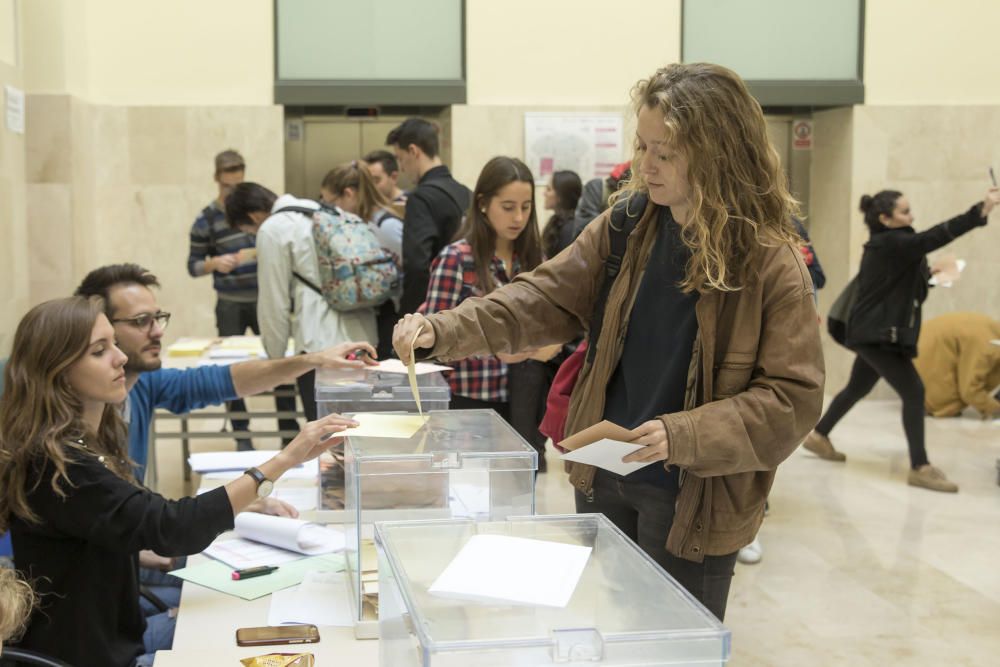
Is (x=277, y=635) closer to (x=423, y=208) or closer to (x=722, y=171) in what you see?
(x=722, y=171)

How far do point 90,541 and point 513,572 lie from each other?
1.31 m

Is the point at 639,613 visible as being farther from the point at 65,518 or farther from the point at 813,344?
the point at 65,518

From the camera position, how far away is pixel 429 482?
216 centimetres

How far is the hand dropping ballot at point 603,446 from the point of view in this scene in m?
1.91

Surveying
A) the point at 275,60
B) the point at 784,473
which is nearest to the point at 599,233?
the point at 784,473

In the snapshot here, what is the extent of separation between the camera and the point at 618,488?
2.26 meters

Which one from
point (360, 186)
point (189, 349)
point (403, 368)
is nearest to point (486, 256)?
point (403, 368)

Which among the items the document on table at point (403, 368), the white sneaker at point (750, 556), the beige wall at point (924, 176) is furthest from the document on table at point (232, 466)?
the beige wall at point (924, 176)

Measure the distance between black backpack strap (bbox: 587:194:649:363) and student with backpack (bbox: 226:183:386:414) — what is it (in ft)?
9.16

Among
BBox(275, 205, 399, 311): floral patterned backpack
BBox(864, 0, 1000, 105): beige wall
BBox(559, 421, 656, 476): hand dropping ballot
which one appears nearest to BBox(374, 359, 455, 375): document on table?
BBox(559, 421, 656, 476): hand dropping ballot

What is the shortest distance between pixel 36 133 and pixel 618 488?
22.0 ft

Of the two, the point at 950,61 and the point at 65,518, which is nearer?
the point at 65,518

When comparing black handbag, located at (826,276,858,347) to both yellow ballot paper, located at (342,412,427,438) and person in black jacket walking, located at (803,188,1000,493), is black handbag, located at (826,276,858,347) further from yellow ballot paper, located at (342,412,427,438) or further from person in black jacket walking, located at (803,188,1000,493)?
yellow ballot paper, located at (342,412,427,438)

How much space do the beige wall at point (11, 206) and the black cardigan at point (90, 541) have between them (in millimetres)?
4209
